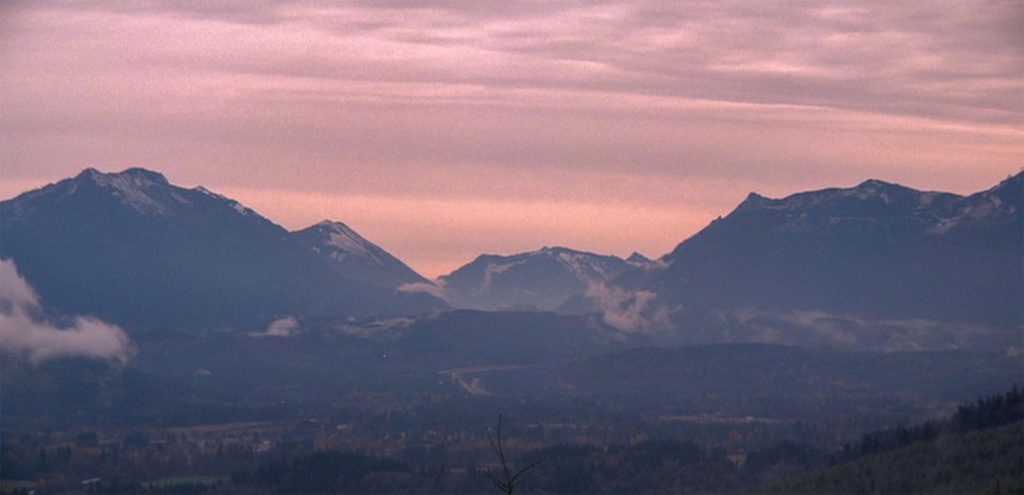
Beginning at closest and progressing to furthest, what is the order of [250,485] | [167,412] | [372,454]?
1. [250,485]
2. [372,454]
3. [167,412]

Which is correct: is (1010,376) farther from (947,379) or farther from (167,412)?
(167,412)

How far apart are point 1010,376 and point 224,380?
73.6 m

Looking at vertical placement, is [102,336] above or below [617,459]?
above

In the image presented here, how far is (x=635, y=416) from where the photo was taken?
154 m

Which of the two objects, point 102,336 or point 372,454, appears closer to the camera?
point 372,454

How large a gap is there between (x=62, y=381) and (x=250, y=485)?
59.7 meters

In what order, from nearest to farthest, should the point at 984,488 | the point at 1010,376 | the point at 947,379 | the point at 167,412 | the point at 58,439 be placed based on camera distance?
the point at 984,488 < the point at 58,439 < the point at 167,412 < the point at 1010,376 < the point at 947,379

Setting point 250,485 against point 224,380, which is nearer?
point 250,485

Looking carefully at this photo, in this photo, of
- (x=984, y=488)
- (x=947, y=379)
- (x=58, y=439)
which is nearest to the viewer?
(x=984, y=488)

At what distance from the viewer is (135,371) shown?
17175 centimetres

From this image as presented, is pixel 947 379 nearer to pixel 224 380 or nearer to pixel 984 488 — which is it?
pixel 224 380

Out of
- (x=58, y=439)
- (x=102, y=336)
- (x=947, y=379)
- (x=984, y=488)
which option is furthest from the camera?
(x=102, y=336)

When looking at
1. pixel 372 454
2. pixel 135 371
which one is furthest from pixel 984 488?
pixel 135 371

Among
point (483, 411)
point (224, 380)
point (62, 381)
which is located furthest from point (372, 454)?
point (224, 380)
